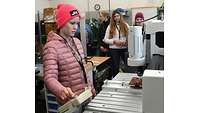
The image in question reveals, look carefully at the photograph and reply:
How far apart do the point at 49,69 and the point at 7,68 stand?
35.3 inches

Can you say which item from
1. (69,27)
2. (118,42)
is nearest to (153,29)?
(69,27)

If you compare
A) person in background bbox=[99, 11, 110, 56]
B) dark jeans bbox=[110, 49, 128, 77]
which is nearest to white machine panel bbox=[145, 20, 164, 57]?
dark jeans bbox=[110, 49, 128, 77]

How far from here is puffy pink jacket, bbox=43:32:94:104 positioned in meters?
1.40

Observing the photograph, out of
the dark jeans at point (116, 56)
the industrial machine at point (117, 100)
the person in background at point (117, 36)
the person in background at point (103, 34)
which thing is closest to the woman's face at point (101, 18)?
the person in background at point (103, 34)

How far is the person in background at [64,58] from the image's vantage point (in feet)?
4.63

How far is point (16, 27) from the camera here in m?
0.52

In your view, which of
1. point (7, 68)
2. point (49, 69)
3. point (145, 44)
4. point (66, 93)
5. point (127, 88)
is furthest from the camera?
point (145, 44)

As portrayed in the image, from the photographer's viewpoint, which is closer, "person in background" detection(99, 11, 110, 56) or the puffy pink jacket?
the puffy pink jacket

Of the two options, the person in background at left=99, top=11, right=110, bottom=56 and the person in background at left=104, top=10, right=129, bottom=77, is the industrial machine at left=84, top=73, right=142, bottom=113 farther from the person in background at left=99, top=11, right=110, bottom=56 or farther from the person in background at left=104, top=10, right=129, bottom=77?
the person in background at left=99, top=11, right=110, bottom=56

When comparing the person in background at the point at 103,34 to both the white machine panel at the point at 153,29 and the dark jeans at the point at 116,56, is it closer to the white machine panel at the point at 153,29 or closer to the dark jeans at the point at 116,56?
the dark jeans at the point at 116,56

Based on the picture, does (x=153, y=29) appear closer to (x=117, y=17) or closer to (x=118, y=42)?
(x=118, y=42)
